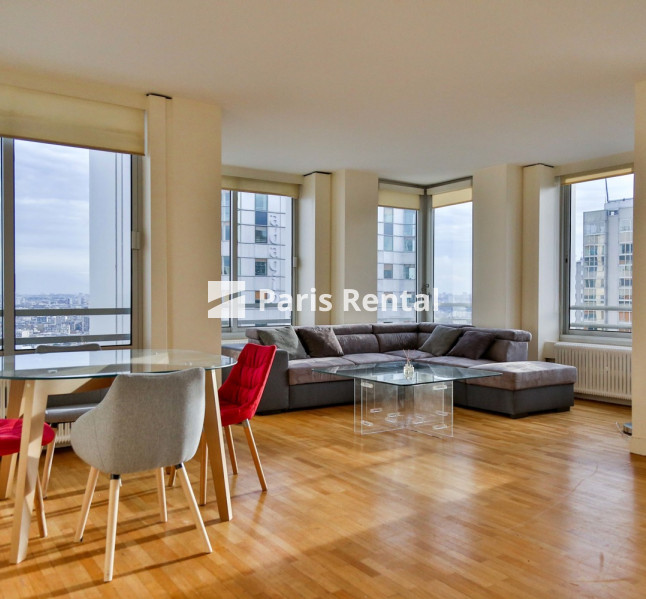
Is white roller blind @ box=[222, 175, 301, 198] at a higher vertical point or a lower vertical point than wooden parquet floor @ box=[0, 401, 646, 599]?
higher

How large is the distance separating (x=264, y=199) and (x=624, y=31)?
15.6ft

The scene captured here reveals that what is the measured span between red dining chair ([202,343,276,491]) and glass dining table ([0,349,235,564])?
279 mm

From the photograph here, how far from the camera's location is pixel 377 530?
2898mm

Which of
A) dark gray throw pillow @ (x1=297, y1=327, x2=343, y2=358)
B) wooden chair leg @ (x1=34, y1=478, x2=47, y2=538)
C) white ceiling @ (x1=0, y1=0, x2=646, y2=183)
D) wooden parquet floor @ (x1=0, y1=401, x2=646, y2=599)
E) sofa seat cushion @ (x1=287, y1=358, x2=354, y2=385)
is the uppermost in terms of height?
white ceiling @ (x1=0, y1=0, x2=646, y2=183)

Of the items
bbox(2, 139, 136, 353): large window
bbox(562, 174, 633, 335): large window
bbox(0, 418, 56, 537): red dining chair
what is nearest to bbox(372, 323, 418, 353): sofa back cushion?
bbox(562, 174, 633, 335): large window

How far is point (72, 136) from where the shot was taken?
4461 millimetres

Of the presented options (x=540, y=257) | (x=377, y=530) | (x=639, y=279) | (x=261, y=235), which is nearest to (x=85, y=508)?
(x=377, y=530)

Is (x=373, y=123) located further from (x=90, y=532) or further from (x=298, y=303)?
(x=90, y=532)

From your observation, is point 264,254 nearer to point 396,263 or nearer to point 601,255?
point 396,263

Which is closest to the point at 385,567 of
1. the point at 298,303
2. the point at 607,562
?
the point at 607,562

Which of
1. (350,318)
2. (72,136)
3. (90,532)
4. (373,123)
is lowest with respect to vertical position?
(90,532)

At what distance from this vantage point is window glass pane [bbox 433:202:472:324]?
26.3ft

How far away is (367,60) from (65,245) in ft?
9.04

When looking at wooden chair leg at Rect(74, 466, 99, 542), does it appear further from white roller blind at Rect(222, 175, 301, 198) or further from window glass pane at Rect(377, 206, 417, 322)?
window glass pane at Rect(377, 206, 417, 322)
